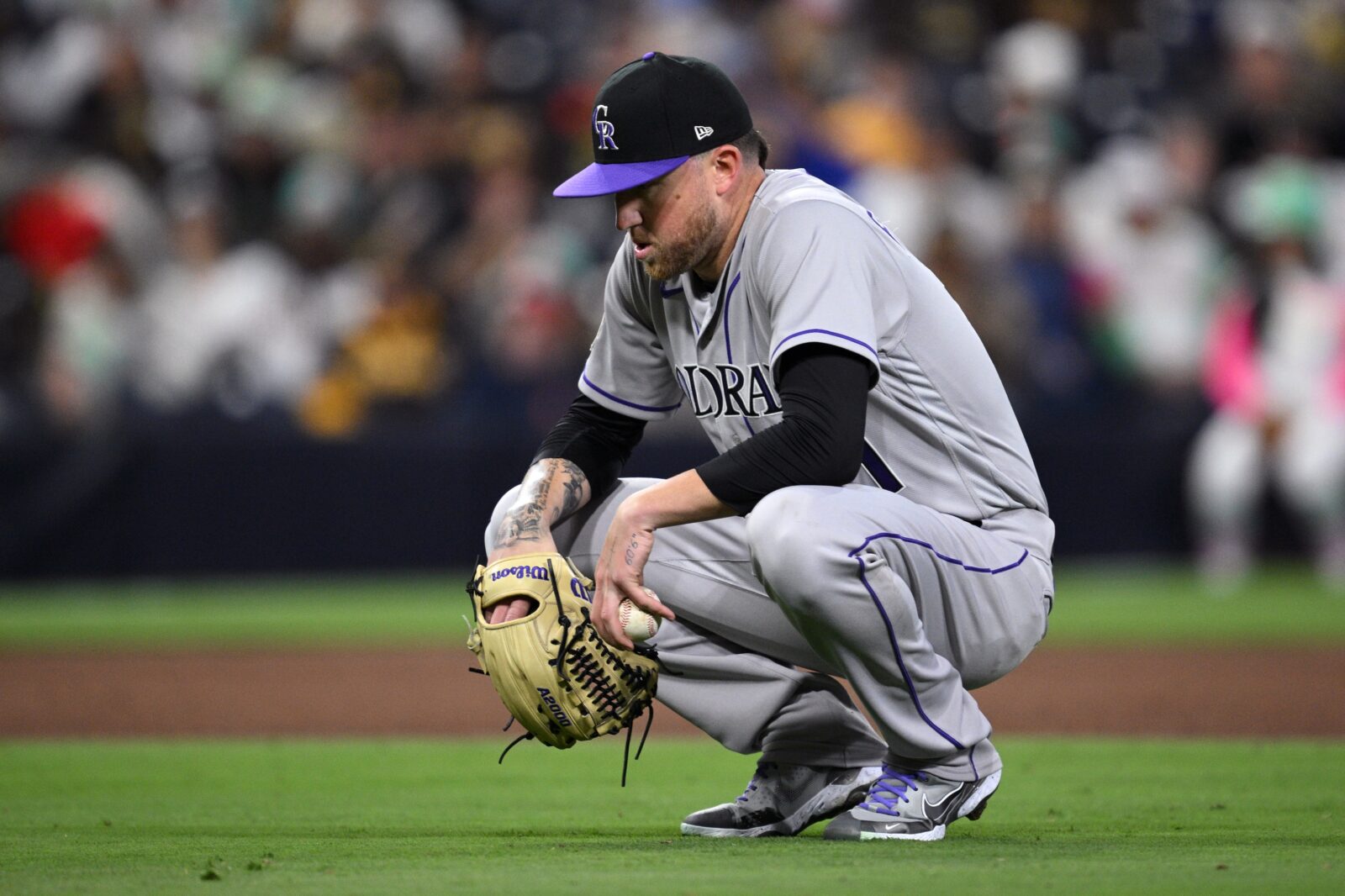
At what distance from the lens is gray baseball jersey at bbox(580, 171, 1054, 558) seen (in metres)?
3.48

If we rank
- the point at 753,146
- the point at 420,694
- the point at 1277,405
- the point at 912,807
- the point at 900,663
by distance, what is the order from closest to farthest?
the point at 900,663 < the point at 912,807 < the point at 753,146 < the point at 420,694 < the point at 1277,405

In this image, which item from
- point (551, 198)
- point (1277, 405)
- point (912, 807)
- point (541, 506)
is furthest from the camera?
point (551, 198)

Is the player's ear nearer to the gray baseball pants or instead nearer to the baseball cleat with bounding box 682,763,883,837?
the gray baseball pants

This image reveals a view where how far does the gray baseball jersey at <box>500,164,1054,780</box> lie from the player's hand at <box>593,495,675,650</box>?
203 millimetres

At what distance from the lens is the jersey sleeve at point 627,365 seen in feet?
13.1

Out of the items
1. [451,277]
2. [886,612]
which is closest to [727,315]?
[886,612]

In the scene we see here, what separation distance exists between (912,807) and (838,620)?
436mm

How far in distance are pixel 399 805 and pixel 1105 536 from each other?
8.26 metres

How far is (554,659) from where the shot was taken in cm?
358

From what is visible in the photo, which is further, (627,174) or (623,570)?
(627,174)

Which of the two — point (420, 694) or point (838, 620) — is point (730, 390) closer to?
point (838, 620)

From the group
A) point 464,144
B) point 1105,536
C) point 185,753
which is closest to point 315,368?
point 464,144

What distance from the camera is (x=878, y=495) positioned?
11.3 feet

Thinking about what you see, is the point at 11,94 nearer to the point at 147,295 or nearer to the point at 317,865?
the point at 147,295
